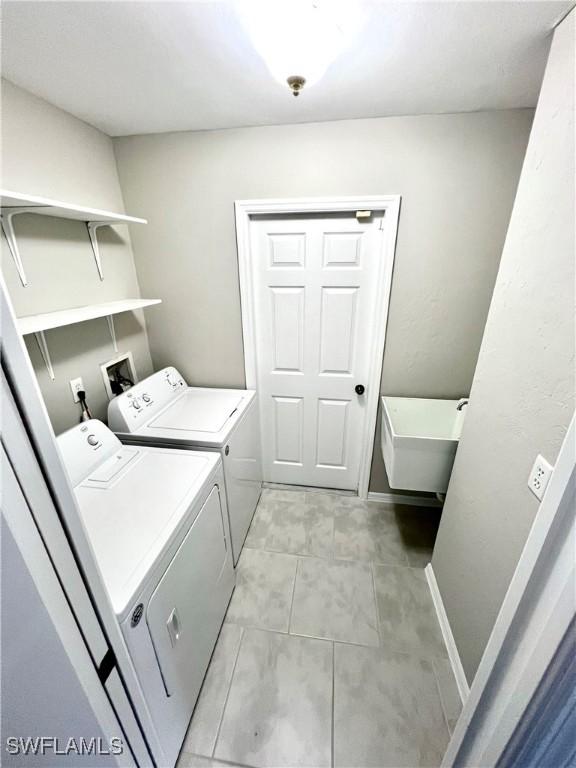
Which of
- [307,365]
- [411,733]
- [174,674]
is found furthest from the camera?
[307,365]

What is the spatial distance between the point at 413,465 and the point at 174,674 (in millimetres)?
1384

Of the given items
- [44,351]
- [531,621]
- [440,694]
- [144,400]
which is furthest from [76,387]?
[440,694]

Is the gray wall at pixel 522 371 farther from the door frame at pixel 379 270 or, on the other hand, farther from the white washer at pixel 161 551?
the white washer at pixel 161 551

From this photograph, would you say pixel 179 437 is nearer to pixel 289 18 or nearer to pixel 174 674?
pixel 174 674

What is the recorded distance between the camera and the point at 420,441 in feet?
5.22

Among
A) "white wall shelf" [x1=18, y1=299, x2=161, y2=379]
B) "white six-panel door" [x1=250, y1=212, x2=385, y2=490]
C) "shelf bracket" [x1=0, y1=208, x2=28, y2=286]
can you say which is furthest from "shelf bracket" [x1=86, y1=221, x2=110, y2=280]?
"white six-panel door" [x1=250, y1=212, x2=385, y2=490]

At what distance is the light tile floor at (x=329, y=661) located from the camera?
1.15m

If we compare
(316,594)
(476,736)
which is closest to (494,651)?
(476,736)

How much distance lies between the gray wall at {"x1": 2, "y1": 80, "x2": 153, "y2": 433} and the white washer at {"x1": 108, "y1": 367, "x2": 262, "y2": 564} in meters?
0.22

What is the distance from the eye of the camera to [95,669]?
2.22 ft

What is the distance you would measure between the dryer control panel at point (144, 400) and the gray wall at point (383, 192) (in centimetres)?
35

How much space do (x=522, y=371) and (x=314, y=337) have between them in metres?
1.23

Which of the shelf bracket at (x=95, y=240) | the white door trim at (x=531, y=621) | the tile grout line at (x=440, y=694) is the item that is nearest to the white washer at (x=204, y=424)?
the shelf bracket at (x=95, y=240)

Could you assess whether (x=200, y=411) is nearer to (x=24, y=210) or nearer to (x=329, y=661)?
(x=24, y=210)
